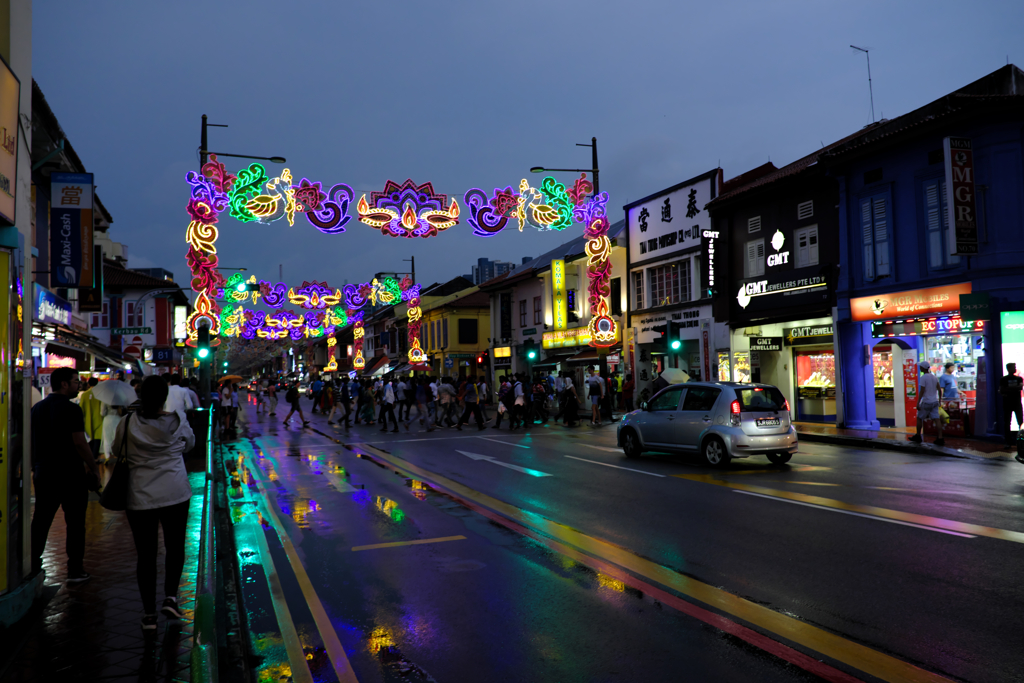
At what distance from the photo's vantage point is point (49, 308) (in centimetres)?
1588

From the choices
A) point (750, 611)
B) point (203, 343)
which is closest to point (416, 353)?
point (203, 343)

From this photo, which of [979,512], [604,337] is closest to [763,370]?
[604,337]

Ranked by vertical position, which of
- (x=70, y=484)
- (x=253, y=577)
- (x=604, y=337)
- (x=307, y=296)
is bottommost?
(x=253, y=577)

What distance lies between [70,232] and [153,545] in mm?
8934

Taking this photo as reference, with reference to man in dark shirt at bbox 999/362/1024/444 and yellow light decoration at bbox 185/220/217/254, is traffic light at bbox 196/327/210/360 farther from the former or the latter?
man in dark shirt at bbox 999/362/1024/444

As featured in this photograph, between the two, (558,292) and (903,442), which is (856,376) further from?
(558,292)

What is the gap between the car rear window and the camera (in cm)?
1297

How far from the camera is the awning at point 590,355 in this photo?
3301 cm

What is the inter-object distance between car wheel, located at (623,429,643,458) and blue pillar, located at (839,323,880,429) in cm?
882

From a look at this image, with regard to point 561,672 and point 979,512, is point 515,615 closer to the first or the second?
point 561,672

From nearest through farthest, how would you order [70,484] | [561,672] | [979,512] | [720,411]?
[561,672], [70,484], [979,512], [720,411]

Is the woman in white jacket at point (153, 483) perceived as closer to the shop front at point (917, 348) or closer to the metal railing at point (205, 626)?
the metal railing at point (205, 626)

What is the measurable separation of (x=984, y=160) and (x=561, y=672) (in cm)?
1765

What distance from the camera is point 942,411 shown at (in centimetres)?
1598
